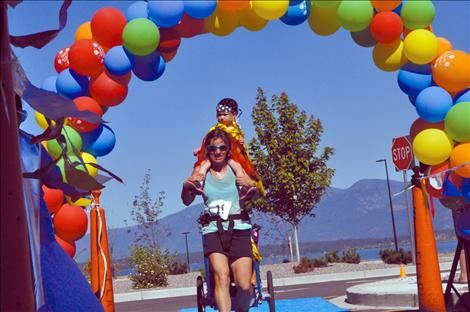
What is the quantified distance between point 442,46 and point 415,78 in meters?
0.51

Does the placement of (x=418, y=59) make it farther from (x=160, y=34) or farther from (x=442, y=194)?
(x=160, y=34)

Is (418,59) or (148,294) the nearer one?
(418,59)

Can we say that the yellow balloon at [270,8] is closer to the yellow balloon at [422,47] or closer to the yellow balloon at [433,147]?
the yellow balloon at [422,47]

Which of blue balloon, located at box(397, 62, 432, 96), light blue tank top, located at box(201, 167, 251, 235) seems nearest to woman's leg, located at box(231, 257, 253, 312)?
light blue tank top, located at box(201, 167, 251, 235)

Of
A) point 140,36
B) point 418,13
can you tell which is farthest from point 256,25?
point 418,13

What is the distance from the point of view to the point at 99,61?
28.9 feet

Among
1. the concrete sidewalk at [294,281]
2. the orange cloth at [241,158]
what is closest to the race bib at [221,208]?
the orange cloth at [241,158]

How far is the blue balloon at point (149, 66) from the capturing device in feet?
29.2

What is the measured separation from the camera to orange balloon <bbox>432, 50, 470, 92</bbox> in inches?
316

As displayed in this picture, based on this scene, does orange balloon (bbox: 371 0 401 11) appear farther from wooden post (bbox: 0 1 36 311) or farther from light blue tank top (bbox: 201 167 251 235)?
wooden post (bbox: 0 1 36 311)

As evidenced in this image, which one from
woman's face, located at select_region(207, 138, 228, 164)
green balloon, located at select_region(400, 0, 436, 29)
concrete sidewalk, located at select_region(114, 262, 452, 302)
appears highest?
green balloon, located at select_region(400, 0, 436, 29)

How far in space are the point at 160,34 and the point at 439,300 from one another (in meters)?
4.48

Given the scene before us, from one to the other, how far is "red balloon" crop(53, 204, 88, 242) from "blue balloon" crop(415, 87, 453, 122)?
3.91 meters

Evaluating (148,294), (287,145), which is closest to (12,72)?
(148,294)
